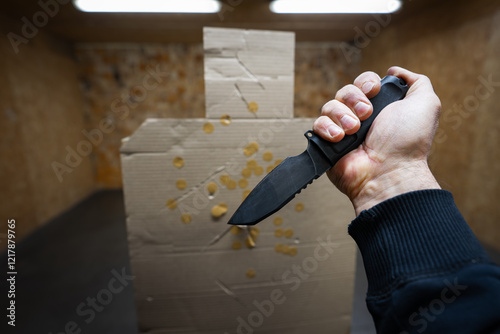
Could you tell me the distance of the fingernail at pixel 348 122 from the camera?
0.44 metres

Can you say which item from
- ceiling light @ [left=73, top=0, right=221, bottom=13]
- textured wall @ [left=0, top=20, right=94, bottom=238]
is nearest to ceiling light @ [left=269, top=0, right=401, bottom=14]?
ceiling light @ [left=73, top=0, right=221, bottom=13]

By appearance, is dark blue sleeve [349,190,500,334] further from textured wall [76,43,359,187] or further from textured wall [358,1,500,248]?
textured wall [76,43,359,187]

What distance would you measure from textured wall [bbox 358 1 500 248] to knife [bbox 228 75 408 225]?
1.36m

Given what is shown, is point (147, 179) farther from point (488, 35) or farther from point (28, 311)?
point (488, 35)

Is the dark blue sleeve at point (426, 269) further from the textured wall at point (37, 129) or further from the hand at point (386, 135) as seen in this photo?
the textured wall at point (37, 129)

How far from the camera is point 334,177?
55 cm

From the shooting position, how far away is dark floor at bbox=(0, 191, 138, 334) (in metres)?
1.10

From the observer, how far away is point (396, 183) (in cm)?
45

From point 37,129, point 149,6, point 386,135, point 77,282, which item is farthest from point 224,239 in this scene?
point 37,129

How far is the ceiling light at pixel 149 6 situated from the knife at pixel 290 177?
164 centimetres

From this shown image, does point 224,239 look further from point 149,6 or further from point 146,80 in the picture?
point 146,80

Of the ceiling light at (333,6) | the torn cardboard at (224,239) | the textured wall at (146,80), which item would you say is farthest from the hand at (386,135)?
the textured wall at (146,80)

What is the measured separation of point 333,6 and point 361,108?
1.66m

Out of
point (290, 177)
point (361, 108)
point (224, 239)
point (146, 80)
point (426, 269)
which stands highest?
point (146, 80)
